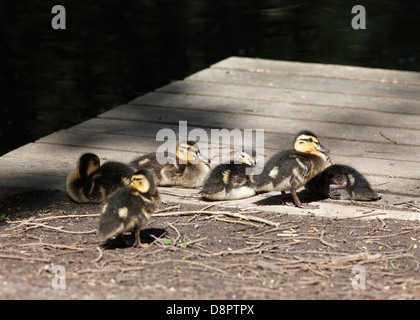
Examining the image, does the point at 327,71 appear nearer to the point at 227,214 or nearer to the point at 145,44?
the point at 227,214

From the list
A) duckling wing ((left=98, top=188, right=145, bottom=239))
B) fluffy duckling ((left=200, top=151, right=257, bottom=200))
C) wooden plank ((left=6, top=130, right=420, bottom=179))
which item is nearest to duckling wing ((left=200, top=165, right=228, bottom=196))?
fluffy duckling ((left=200, top=151, right=257, bottom=200))

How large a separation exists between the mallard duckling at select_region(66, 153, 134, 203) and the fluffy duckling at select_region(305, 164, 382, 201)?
135cm

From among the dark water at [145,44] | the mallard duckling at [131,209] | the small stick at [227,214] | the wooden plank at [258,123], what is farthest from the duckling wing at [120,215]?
the dark water at [145,44]

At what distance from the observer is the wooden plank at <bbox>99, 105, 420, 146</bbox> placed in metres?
6.54

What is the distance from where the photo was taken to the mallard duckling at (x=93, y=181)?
523 centimetres

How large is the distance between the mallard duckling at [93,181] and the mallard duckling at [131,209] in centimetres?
68

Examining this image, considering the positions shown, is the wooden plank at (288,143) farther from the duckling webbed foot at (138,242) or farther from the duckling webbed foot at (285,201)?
the duckling webbed foot at (138,242)

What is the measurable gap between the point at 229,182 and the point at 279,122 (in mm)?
1643

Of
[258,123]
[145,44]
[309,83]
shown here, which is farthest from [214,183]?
[145,44]

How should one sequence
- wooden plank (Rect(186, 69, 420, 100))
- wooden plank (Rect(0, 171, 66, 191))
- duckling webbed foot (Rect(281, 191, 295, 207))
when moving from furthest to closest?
1. wooden plank (Rect(186, 69, 420, 100))
2. wooden plank (Rect(0, 171, 66, 191))
3. duckling webbed foot (Rect(281, 191, 295, 207))

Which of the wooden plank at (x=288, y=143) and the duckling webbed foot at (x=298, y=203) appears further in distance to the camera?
the wooden plank at (x=288, y=143)

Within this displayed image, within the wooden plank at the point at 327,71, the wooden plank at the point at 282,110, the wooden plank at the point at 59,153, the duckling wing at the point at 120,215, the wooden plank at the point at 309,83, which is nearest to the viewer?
the duckling wing at the point at 120,215

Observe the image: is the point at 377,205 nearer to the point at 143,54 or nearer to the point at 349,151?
the point at 349,151

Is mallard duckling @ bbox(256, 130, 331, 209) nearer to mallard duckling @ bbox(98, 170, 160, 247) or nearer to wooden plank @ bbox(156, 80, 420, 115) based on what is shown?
mallard duckling @ bbox(98, 170, 160, 247)
